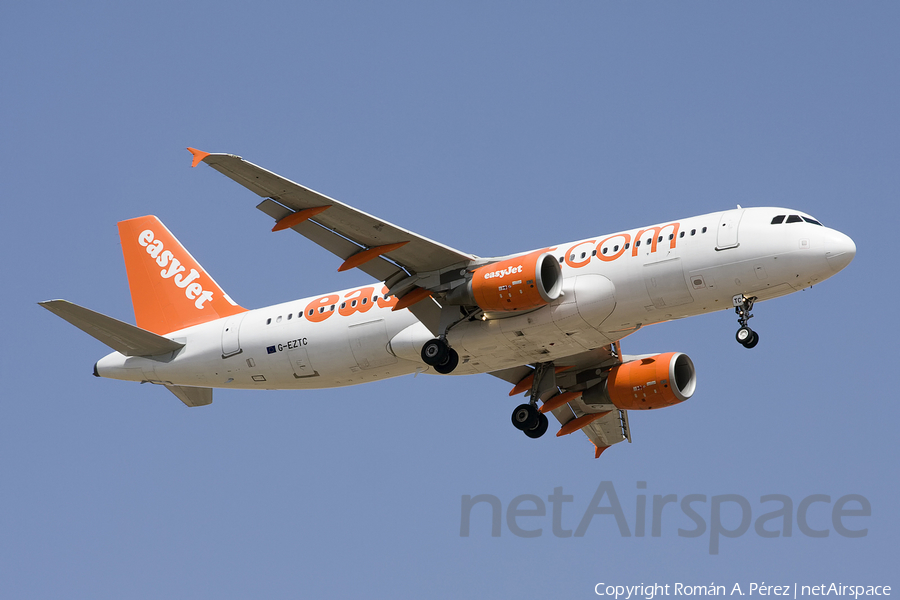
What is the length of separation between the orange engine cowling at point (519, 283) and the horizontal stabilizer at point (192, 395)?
1263 cm

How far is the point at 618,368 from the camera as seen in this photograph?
40.1 meters

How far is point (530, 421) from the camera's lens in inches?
1537

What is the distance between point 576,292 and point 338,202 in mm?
7438

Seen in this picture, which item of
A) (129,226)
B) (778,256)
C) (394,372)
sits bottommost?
(394,372)

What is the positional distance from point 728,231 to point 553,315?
5.60 meters

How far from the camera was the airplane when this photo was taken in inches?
1281

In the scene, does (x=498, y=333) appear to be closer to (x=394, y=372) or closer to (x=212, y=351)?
(x=394, y=372)

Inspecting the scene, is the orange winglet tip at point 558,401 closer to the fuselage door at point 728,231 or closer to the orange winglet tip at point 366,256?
the orange winglet tip at point 366,256

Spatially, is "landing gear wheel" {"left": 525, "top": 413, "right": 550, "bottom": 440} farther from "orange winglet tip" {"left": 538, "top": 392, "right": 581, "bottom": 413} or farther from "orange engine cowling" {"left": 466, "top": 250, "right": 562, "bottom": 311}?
"orange engine cowling" {"left": 466, "top": 250, "right": 562, "bottom": 311}

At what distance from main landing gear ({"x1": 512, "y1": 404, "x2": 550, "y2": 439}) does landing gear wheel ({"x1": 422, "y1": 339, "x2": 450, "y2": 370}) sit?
18.2 feet

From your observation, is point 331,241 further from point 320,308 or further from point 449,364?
point 449,364

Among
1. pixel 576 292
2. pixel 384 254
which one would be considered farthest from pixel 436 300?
pixel 576 292

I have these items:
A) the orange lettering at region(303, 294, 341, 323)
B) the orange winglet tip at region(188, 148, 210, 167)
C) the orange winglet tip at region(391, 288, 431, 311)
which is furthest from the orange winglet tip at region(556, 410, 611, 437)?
the orange winglet tip at region(188, 148, 210, 167)

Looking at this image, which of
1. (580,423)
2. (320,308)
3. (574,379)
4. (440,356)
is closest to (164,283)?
(320,308)
